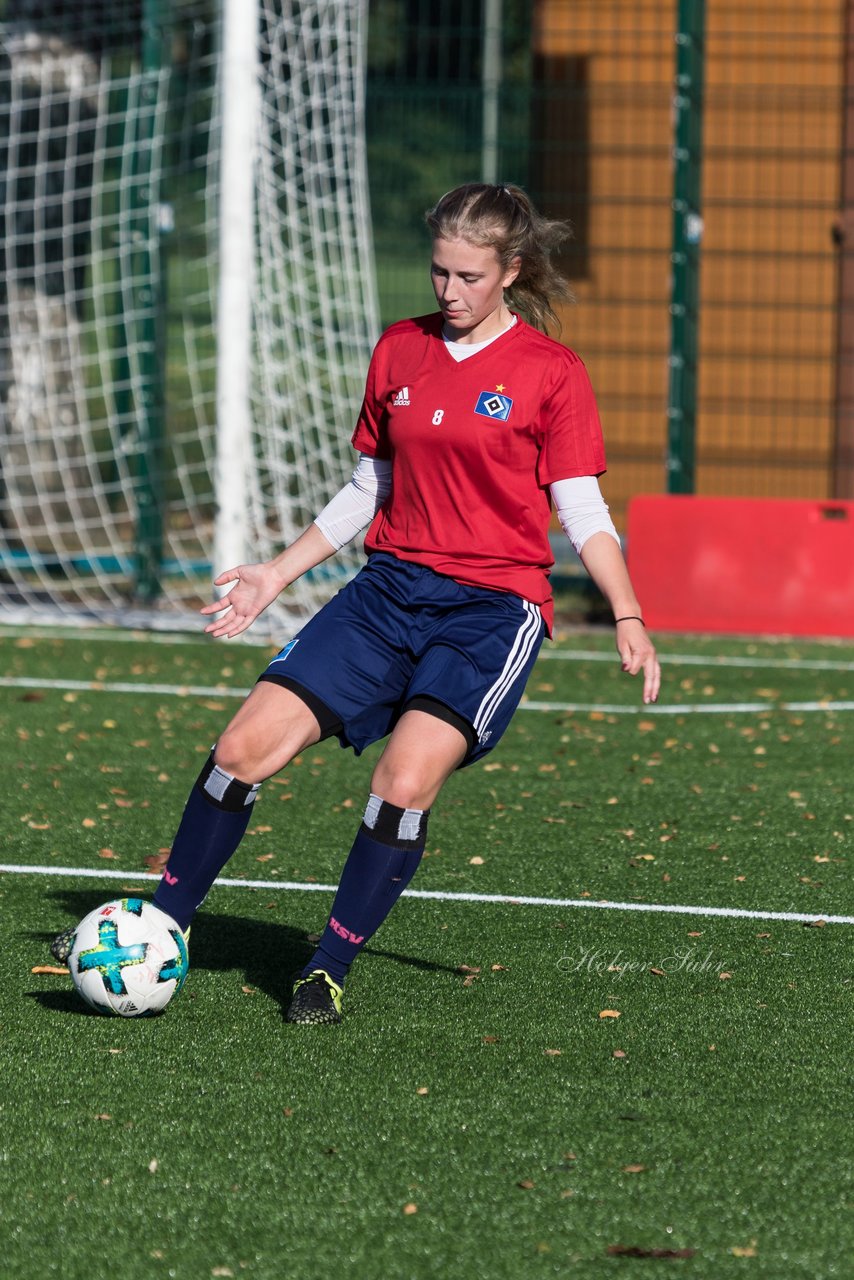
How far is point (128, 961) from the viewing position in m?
4.24

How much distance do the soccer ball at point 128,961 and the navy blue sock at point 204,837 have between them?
0.09m

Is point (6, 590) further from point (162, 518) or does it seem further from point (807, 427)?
point (807, 427)

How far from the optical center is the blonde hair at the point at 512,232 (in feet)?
14.0

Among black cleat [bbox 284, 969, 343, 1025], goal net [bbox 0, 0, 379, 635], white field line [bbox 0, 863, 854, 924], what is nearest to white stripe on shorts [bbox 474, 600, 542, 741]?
black cleat [bbox 284, 969, 343, 1025]

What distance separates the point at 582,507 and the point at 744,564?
7.00 m

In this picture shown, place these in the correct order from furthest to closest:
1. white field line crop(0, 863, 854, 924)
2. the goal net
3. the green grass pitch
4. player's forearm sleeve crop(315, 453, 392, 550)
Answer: the goal net
white field line crop(0, 863, 854, 924)
player's forearm sleeve crop(315, 453, 392, 550)
the green grass pitch

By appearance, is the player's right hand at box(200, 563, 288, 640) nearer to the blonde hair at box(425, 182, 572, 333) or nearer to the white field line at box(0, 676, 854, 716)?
the blonde hair at box(425, 182, 572, 333)

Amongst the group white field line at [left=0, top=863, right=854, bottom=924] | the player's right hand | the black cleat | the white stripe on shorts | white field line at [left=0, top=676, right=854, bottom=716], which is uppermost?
the player's right hand

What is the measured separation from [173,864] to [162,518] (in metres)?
7.95

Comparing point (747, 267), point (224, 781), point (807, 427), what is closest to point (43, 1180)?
point (224, 781)

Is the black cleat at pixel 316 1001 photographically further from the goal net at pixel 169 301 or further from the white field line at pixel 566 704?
the goal net at pixel 169 301

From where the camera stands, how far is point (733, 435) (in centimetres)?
1434

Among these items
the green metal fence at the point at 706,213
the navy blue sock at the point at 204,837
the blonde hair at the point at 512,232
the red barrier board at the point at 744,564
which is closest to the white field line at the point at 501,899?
the navy blue sock at the point at 204,837

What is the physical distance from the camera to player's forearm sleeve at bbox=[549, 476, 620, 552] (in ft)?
14.6
